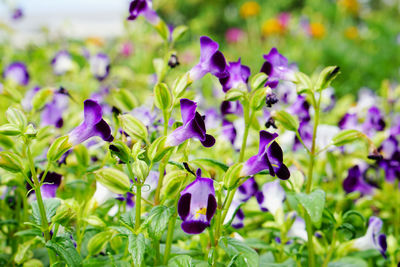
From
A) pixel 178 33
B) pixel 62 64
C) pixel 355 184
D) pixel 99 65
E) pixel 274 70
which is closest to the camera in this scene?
pixel 274 70

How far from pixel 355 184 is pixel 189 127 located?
0.60 metres

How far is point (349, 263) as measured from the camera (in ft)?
2.74

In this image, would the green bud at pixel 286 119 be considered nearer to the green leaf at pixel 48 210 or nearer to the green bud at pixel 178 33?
the green bud at pixel 178 33

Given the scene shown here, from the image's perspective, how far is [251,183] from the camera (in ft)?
3.01

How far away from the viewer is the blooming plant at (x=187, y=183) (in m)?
0.63

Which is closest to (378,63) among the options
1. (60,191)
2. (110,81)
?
(110,81)

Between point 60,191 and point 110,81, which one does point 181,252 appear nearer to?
point 60,191

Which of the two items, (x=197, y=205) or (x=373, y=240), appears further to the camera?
(x=373, y=240)

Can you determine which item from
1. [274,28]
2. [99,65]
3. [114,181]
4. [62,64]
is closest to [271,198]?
[114,181]

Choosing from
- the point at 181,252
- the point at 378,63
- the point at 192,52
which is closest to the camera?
the point at 181,252

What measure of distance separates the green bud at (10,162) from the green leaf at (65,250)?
0.12 metres

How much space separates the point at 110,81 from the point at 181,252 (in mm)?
1532

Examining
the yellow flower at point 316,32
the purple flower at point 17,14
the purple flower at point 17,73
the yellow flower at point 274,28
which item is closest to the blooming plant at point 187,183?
the purple flower at point 17,73

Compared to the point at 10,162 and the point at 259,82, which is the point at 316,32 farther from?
the point at 10,162
